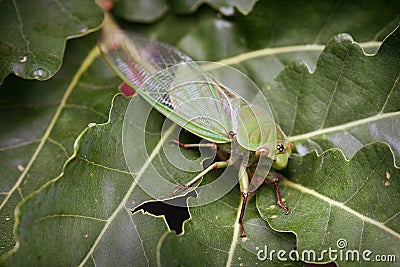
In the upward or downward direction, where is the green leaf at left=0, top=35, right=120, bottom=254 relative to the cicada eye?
downward

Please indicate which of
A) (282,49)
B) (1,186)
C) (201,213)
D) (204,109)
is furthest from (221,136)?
(1,186)

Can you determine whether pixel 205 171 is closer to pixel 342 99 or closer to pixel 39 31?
pixel 342 99

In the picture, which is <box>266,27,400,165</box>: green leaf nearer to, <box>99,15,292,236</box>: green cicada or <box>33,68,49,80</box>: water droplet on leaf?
<box>99,15,292,236</box>: green cicada

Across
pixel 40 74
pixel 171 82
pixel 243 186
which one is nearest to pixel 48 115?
pixel 40 74

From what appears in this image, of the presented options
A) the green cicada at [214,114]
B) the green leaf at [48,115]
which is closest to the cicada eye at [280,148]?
the green cicada at [214,114]

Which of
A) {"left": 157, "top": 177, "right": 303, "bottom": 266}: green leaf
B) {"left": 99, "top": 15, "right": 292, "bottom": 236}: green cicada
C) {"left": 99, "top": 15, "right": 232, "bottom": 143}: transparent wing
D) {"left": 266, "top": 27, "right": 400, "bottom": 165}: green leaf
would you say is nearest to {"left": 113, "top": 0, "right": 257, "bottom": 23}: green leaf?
{"left": 99, "top": 15, "right": 232, "bottom": 143}: transparent wing

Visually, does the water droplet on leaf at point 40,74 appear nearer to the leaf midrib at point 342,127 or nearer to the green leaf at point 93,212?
the green leaf at point 93,212

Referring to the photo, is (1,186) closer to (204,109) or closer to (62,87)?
(62,87)
